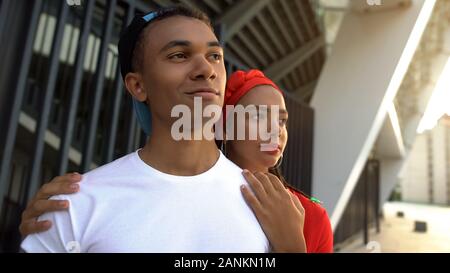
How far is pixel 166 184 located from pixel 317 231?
1.73 feet

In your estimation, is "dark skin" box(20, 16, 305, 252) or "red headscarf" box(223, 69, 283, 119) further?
"red headscarf" box(223, 69, 283, 119)

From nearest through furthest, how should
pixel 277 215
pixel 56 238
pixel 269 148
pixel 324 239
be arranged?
pixel 56 238 → pixel 277 215 → pixel 324 239 → pixel 269 148

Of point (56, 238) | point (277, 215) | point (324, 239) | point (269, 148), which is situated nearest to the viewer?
point (56, 238)

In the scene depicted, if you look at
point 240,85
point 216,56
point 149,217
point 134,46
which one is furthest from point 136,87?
point 240,85

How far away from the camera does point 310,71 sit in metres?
13.6

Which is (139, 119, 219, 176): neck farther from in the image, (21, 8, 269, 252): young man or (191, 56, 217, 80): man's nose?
(191, 56, 217, 80): man's nose

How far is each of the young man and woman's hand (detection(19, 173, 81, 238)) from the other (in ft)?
0.05

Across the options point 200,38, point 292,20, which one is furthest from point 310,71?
point 200,38

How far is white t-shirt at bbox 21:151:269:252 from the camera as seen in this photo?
69 centimetres

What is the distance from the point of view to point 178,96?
75 centimetres

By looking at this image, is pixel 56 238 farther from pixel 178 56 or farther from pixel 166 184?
pixel 178 56

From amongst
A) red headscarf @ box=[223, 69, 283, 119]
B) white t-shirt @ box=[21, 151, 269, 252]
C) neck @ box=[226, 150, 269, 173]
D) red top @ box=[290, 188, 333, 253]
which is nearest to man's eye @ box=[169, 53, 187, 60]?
white t-shirt @ box=[21, 151, 269, 252]

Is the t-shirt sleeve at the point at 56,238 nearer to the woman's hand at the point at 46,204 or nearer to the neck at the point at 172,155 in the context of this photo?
the woman's hand at the point at 46,204
